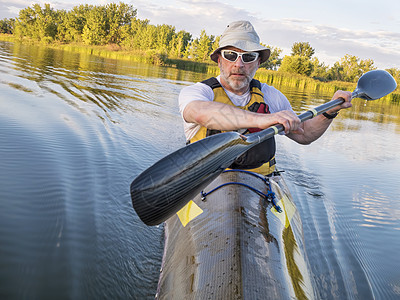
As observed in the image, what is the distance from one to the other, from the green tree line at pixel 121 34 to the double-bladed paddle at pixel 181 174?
56.7 meters

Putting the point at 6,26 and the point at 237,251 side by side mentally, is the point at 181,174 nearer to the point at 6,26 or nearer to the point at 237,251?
the point at 237,251

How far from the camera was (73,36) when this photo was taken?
64.1 m

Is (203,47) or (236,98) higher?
(203,47)

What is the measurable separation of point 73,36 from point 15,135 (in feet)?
218

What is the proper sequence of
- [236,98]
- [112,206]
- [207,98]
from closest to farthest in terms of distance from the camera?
[207,98] → [236,98] → [112,206]

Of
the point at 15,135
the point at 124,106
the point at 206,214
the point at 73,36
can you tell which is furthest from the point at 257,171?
the point at 73,36

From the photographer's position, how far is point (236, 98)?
9.49 ft

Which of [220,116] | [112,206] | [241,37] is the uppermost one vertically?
[241,37]

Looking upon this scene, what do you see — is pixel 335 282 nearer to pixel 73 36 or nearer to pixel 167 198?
pixel 167 198

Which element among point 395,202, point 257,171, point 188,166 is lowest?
point 395,202

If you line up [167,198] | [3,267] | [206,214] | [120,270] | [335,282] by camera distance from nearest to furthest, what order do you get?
[167,198], [206,214], [3,267], [120,270], [335,282]

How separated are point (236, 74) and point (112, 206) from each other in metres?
2.02

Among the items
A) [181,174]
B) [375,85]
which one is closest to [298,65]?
[375,85]

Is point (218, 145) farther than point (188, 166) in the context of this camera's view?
Yes
